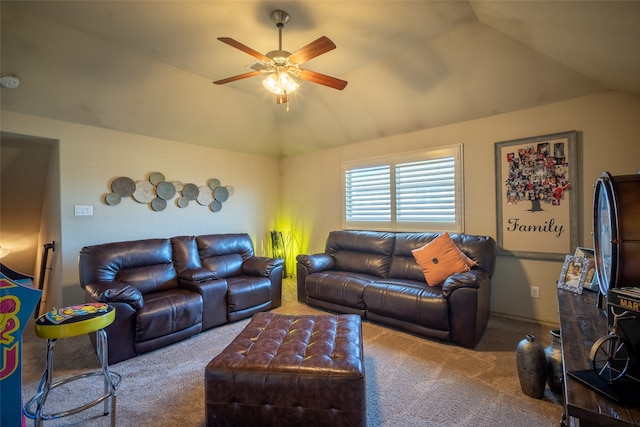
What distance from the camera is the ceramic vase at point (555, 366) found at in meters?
1.89

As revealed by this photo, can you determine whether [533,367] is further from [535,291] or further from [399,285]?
[535,291]

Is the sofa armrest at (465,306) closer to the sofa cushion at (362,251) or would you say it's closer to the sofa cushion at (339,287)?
the sofa cushion at (339,287)

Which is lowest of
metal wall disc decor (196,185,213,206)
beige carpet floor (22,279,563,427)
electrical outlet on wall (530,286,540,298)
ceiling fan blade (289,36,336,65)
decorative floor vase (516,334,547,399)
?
beige carpet floor (22,279,563,427)

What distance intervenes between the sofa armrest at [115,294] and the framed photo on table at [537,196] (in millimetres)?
3863

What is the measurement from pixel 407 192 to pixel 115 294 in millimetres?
3581

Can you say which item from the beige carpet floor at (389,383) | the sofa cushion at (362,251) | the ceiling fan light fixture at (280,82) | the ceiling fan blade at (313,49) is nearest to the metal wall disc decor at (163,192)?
the beige carpet floor at (389,383)

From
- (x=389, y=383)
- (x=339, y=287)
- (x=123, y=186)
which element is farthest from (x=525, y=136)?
(x=123, y=186)

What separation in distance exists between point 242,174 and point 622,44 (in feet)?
15.2

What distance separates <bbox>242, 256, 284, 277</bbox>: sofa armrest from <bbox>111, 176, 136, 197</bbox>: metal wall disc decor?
1.75 metres

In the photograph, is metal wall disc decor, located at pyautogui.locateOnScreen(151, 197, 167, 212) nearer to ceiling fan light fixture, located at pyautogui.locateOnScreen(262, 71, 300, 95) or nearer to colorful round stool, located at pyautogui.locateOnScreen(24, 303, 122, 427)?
colorful round stool, located at pyautogui.locateOnScreen(24, 303, 122, 427)

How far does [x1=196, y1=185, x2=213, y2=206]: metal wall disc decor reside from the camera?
4.49m

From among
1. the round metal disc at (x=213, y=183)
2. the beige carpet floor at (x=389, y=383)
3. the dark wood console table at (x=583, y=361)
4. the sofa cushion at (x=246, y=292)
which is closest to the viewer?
the dark wood console table at (x=583, y=361)

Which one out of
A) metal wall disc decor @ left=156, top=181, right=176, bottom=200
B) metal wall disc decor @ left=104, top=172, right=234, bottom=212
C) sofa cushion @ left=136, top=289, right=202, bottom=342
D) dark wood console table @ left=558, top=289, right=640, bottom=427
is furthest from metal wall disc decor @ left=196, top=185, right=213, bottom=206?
dark wood console table @ left=558, top=289, right=640, bottom=427

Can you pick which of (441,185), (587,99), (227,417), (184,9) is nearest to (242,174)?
(184,9)
